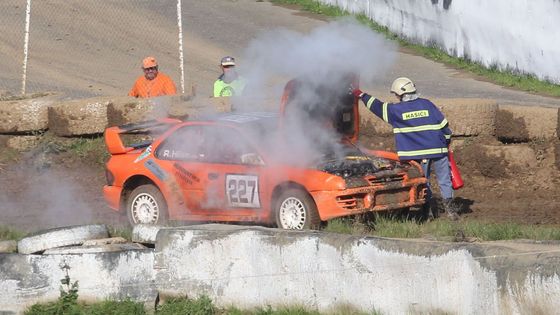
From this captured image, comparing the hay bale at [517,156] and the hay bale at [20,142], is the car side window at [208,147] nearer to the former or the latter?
the hay bale at [517,156]

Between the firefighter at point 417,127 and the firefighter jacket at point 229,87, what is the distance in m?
3.71

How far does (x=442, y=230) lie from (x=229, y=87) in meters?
6.67

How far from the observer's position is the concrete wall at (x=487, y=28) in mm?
20641

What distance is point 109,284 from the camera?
10.5m

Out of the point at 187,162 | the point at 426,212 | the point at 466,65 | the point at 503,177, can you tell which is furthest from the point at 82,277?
the point at 466,65

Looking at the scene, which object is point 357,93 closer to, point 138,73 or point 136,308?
point 136,308

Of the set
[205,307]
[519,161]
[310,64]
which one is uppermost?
[310,64]

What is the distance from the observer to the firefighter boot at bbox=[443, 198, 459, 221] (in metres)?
12.9

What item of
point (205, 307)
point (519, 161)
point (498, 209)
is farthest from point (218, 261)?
point (519, 161)

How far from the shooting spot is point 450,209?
13.1 m

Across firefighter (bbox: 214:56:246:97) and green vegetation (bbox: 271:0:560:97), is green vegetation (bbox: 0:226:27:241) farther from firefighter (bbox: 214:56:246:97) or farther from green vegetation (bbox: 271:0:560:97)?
green vegetation (bbox: 271:0:560:97)

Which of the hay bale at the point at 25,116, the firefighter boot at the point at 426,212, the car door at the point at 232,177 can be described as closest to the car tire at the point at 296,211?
the car door at the point at 232,177

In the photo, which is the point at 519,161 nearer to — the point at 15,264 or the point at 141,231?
the point at 141,231

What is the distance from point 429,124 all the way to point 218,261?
3603 mm
